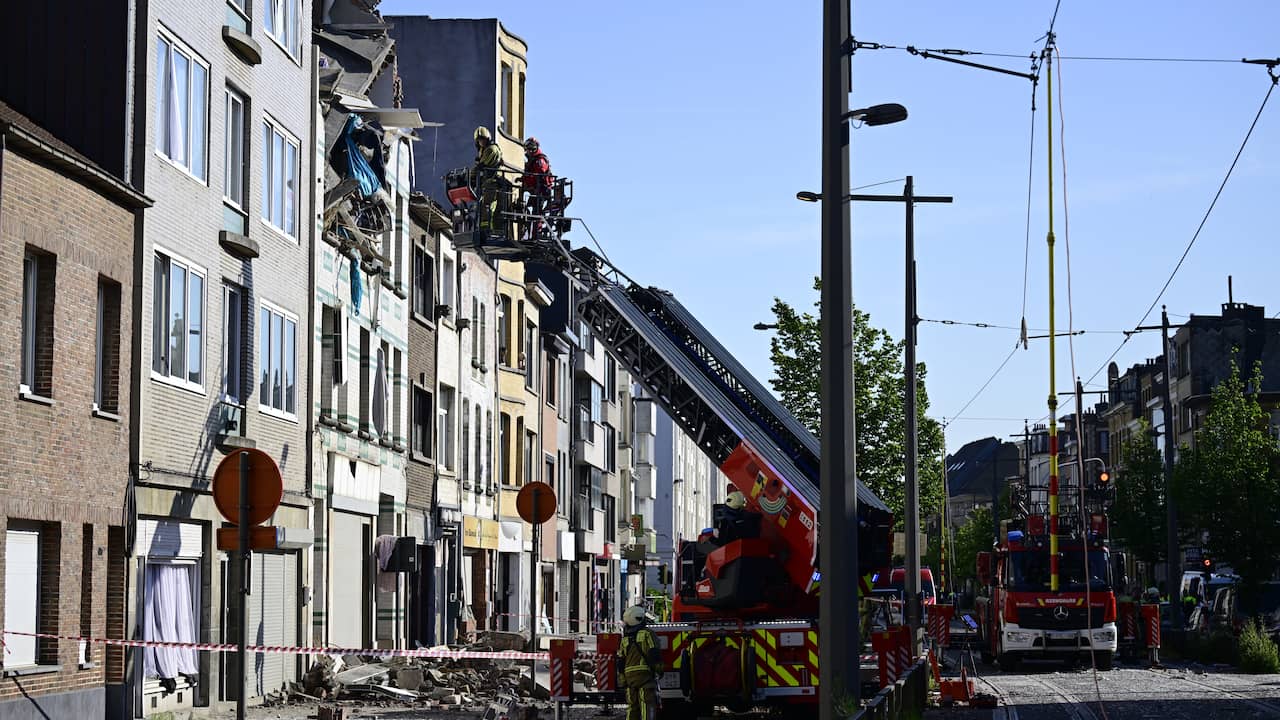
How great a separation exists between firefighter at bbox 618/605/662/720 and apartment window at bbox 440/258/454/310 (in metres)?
23.1

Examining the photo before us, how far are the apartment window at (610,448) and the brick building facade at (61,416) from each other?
4835cm

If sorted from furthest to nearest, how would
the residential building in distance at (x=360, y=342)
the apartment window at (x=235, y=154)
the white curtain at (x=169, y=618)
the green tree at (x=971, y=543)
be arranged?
the green tree at (x=971, y=543) → the residential building in distance at (x=360, y=342) → the apartment window at (x=235, y=154) → the white curtain at (x=169, y=618)

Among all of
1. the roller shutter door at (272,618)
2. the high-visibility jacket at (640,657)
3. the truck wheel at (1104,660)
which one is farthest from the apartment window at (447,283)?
the high-visibility jacket at (640,657)

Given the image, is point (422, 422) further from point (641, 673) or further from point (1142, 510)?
point (1142, 510)

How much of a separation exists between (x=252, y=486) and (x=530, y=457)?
124ft

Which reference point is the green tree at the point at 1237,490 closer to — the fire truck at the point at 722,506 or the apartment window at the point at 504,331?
the apartment window at the point at 504,331

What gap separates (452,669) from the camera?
28234 millimetres

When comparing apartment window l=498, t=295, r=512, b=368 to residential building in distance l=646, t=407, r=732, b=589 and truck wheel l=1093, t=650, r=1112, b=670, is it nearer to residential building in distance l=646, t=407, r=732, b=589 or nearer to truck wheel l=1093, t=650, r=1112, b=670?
truck wheel l=1093, t=650, r=1112, b=670

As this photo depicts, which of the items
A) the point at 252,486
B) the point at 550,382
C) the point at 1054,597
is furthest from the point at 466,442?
the point at 252,486

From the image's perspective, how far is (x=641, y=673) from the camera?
688 inches

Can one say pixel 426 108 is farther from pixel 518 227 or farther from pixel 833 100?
pixel 833 100

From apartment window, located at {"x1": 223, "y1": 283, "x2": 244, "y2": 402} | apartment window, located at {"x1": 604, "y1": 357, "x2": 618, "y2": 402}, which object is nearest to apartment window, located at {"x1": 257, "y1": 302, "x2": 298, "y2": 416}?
apartment window, located at {"x1": 223, "y1": 283, "x2": 244, "y2": 402}

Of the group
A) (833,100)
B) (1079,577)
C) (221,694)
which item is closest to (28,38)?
(221,694)

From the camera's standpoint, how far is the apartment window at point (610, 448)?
69000 mm
